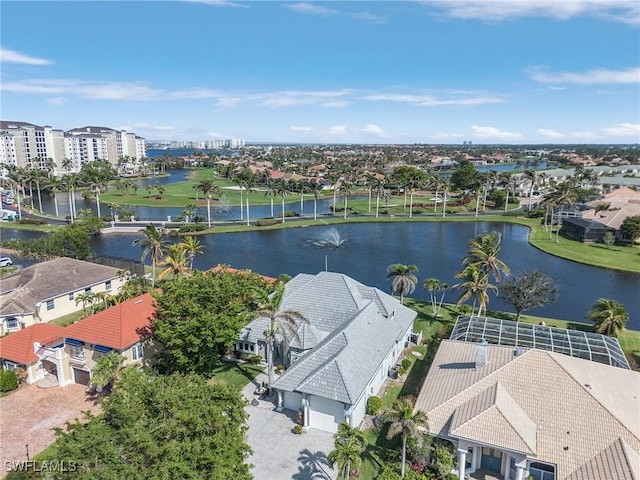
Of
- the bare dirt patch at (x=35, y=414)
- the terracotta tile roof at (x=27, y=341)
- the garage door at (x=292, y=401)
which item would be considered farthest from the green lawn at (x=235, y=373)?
the terracotta tile roof at (x=27, y=341)

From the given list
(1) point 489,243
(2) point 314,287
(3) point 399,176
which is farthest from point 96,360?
(3) point 399,176

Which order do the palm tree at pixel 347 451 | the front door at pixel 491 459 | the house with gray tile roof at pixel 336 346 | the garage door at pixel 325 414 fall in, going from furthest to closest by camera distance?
the house with gray tile roof at pixel 336 346 → the garage door at pixel 325 414 → the front door at pixel 491 459 → the palm tree at pixel 347 451

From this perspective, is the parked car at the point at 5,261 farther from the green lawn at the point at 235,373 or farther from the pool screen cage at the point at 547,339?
the pool screen cage at the point at 547,339

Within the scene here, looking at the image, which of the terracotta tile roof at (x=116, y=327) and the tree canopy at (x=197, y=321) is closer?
the tree canopy at (x=197, y=321)

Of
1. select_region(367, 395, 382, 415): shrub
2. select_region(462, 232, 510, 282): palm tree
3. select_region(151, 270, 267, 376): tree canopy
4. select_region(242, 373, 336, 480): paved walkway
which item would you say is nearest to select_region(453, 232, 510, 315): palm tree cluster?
select_region(462, 232, 510, 282): palm tree

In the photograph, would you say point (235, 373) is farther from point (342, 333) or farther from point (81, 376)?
point (81, 376)

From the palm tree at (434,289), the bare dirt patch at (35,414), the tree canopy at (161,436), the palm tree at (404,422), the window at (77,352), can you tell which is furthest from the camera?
the palm tree at (434,289)

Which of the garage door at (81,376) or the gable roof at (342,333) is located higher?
the gable roof at (342,333)
